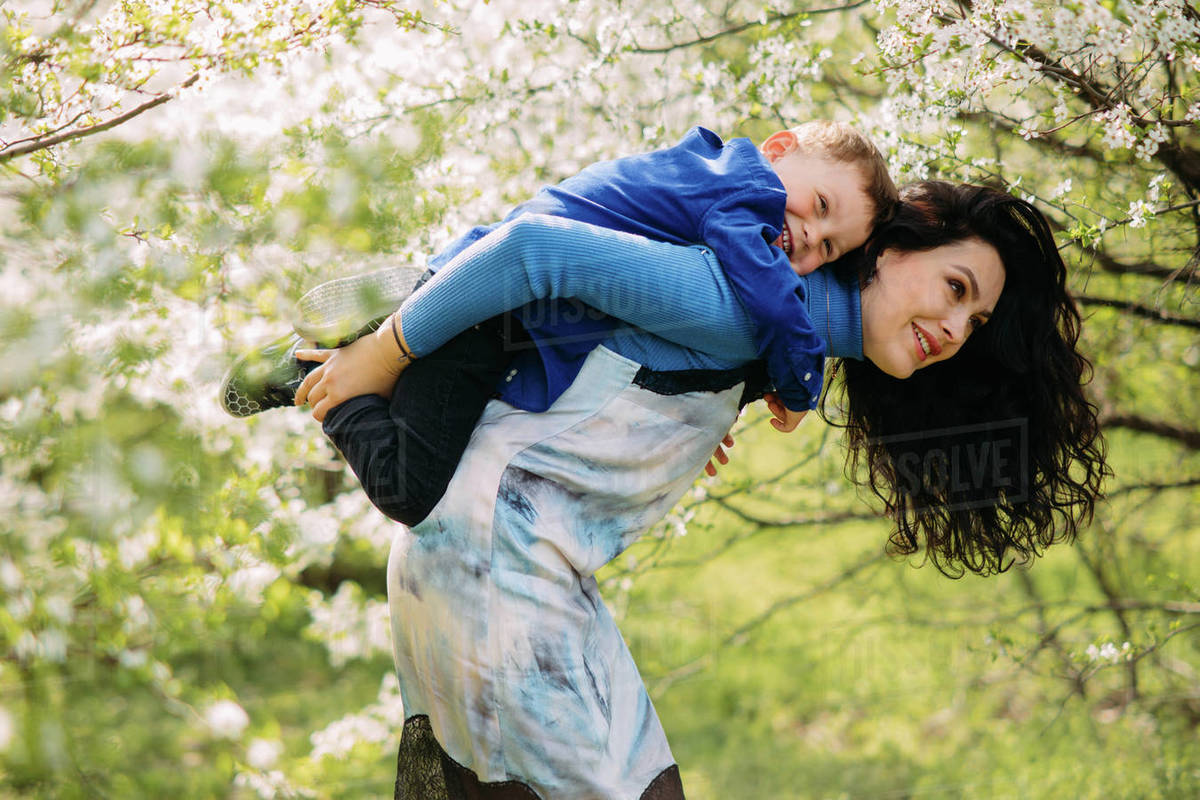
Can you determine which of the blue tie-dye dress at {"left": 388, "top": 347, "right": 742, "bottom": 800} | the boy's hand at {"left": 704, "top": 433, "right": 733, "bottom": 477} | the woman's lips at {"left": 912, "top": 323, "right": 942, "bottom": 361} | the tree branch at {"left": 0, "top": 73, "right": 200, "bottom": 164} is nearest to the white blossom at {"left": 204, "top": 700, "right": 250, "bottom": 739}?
the blue tie-dye dress at {"left": 388, "top": 347, "right": 742, "bottom": 800}

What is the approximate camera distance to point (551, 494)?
1.68 meters

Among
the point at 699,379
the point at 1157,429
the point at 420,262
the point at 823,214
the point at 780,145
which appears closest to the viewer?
the point at 699,379

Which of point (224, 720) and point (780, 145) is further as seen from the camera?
point (224, 720)

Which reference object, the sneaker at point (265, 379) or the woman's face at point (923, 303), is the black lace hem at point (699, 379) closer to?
the woman's face at point (923, 303)

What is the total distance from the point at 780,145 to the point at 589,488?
74cm

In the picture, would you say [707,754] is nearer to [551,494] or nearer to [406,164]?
[551,494]

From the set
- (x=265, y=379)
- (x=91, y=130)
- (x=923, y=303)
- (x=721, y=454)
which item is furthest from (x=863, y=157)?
(x=91, y=130)

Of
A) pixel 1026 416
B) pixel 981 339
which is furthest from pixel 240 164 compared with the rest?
pixel 1026 416

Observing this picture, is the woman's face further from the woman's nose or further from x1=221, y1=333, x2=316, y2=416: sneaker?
x1=221, y1=333, x2=316, y2=416: sneaker

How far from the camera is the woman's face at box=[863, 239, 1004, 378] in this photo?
1.81 meters

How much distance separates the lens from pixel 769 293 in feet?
5.24

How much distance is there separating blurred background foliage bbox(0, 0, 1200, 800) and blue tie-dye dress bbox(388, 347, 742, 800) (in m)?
0.34

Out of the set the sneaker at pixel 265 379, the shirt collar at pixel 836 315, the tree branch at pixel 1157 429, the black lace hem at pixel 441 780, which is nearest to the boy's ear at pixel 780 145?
the shirt collar at pixel 836 315

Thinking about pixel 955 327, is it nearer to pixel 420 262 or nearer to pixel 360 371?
pixel 360 371
